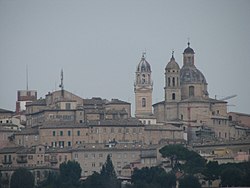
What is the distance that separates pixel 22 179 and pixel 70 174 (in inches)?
120

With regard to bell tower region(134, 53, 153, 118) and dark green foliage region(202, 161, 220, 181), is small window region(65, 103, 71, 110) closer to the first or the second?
bell tower region(134, 53, 153, 118)

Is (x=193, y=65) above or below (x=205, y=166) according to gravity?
above

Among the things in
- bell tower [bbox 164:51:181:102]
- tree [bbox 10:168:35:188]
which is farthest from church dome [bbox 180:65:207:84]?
tree [bbox 10:168:35:188]

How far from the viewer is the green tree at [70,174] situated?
11262cm

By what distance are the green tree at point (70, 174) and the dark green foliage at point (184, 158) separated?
5.97m

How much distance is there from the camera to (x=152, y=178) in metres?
113

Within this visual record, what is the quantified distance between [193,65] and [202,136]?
890 cm

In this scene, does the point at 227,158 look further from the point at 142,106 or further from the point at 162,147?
the point at 142,106

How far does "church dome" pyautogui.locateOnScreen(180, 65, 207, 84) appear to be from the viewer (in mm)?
136125

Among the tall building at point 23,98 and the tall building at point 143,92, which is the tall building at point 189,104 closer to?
the tall building at point 143,92

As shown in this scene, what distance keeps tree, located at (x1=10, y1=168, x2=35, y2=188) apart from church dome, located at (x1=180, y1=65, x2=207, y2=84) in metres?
22.9

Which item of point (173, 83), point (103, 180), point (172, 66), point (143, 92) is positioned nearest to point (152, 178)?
point (103, 180)

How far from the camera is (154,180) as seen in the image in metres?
111

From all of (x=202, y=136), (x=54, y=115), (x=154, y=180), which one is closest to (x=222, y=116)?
(x=202, y=136)
